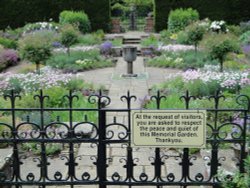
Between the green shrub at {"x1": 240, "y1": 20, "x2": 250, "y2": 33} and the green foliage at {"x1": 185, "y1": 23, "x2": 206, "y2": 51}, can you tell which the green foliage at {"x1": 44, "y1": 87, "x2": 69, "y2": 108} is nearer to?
the green foliage at {"x1": 185, "y1": 23, "x2": 206, "y2": 51}

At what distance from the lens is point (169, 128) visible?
4191 millimetres

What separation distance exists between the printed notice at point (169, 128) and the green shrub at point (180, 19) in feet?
47.3

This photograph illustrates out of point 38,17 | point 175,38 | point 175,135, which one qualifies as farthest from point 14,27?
point 175,135

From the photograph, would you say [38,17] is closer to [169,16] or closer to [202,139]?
[169,16]

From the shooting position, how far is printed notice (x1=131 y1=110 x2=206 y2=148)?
164 inches

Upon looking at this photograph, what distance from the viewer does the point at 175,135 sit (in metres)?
4.21

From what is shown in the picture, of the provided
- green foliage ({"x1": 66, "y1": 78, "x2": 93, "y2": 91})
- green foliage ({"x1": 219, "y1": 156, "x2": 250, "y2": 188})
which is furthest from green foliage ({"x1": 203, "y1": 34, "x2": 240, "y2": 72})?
green foliage ({"x1": 219, "y1": 156, "x2": 250, "y2": 188})

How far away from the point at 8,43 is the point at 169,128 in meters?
13.2

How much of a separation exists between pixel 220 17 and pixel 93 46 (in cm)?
701

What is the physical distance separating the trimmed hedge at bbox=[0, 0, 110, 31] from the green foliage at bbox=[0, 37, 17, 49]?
4.06 m

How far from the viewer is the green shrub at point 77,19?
727 inches

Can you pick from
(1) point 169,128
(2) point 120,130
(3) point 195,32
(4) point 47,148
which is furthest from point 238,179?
(3) point 195,32

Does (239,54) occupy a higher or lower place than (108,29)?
lower

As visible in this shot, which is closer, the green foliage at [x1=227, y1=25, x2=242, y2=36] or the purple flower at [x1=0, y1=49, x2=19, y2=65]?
the purple flower at [x1=0, y1=49, x2=19, y2=65]
